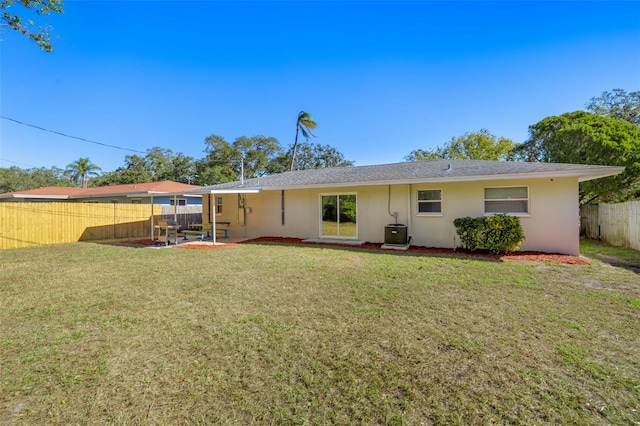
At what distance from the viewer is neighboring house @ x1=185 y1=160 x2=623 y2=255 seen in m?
8.81

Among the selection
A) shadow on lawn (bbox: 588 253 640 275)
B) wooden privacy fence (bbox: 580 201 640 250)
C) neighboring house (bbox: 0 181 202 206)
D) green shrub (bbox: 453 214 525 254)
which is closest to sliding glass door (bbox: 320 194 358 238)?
green shrub (bbox: 453 214 525 254)

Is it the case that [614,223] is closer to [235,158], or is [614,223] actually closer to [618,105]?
[618,105]

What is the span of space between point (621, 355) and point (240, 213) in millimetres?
13724

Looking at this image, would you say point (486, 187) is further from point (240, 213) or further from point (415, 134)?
point (415, 134)

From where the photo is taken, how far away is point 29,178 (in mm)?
45062

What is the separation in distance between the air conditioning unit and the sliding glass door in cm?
167

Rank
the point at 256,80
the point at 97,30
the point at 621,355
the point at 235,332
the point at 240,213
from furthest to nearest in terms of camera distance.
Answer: the point at 256,80, the point at 240,213, the point at 97,30, the point at 235,332, the point at 621,355

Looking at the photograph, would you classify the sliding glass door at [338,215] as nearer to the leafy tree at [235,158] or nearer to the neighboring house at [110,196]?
the neighboring house at [110,196]

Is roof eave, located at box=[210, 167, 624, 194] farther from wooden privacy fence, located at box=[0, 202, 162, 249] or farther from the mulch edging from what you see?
wooden privacy fence, located at box=[0, 202, 162, 249]

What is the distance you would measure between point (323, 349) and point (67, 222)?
15794mm

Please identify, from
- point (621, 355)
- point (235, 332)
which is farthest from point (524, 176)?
point (235, 332)

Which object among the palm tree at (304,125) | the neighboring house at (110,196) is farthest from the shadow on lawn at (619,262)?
the neighboring house at (110,196)

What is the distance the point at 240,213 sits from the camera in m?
14.6

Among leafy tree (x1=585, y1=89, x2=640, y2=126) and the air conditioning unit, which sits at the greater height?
leafy tree (x1=585, y1=89, x2=640, y2=126)
